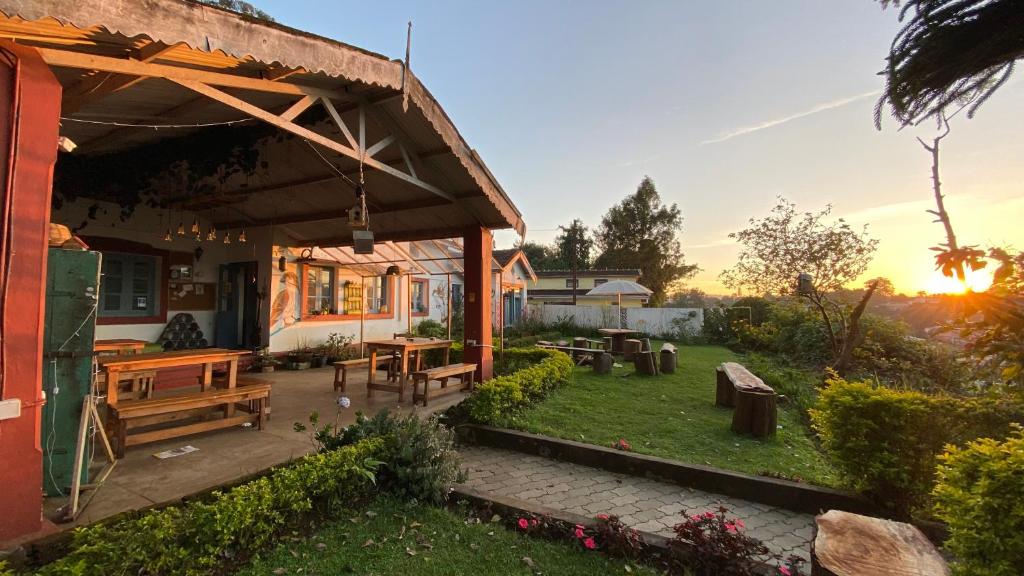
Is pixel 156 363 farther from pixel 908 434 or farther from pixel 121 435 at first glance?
pixel 908 434

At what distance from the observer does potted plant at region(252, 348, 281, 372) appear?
9062 mm

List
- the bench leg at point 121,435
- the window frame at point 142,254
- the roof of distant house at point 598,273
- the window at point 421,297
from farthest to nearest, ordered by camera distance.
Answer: the roof of distant house at point 598,273
the window at point 421,297
the window frame at point 142,254
the bench leg at point 121,435

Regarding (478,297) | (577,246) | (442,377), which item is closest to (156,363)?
(442,377)

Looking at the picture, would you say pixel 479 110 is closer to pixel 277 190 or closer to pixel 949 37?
pixel 277 190

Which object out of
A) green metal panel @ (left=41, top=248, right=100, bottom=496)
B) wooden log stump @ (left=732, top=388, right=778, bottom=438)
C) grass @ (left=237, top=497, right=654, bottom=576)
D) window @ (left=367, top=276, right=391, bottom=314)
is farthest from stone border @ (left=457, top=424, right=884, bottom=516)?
window @ (left=367, top=276, right=391, bottom=314)

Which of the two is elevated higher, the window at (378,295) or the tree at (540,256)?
the tree at (540,256)

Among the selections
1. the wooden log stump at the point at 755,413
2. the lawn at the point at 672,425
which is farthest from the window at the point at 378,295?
the wooden log stump at the point at 755,413

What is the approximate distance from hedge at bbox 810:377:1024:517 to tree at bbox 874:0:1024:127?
2806 millimetres

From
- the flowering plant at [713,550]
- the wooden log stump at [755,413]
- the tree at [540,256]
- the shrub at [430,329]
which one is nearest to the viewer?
the flowering plant at [713,550]

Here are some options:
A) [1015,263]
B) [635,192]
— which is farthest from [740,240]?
[635,192]

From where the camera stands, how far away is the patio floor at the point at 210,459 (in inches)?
119

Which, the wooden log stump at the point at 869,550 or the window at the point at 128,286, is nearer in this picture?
the wooden log stump at the point at 869,550

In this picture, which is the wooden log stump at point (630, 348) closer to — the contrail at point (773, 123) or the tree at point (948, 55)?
the contrail at point (773, 123)

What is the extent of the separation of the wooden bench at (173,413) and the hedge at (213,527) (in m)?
1.47
